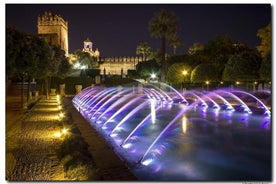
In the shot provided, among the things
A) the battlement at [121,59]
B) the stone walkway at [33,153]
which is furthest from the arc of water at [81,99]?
the battlement at [121,59]

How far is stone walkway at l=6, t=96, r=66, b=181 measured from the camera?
23.7ft

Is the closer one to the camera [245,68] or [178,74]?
[245,68]

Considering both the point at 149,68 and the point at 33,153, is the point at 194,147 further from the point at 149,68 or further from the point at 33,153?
the point at 149,68

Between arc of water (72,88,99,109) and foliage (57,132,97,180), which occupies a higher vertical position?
arc of water (72,88,99,109)

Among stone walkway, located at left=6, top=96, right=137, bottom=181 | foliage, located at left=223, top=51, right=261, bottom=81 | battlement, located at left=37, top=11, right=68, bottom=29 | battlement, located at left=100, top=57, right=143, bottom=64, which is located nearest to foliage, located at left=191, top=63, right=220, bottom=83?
foliage, located at left=223, top=51, right=261, bottom=81

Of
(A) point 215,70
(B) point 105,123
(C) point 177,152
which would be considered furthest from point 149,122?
(A) point 215,70

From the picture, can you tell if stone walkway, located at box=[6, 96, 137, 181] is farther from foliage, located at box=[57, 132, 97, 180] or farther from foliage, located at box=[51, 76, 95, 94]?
foliage, located at box=[51, 76, 95, 94]

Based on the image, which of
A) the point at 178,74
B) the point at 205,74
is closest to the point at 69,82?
the point at 178,74

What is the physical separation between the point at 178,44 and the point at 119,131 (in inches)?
2407

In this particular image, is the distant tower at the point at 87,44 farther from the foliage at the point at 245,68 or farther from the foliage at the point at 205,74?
the foliage at the point at 245,68

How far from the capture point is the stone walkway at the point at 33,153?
23.7ft

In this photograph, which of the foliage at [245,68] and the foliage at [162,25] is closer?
the foliage at [245,68]

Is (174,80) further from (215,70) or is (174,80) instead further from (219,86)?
(219,86)

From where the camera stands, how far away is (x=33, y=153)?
8.97 meters
